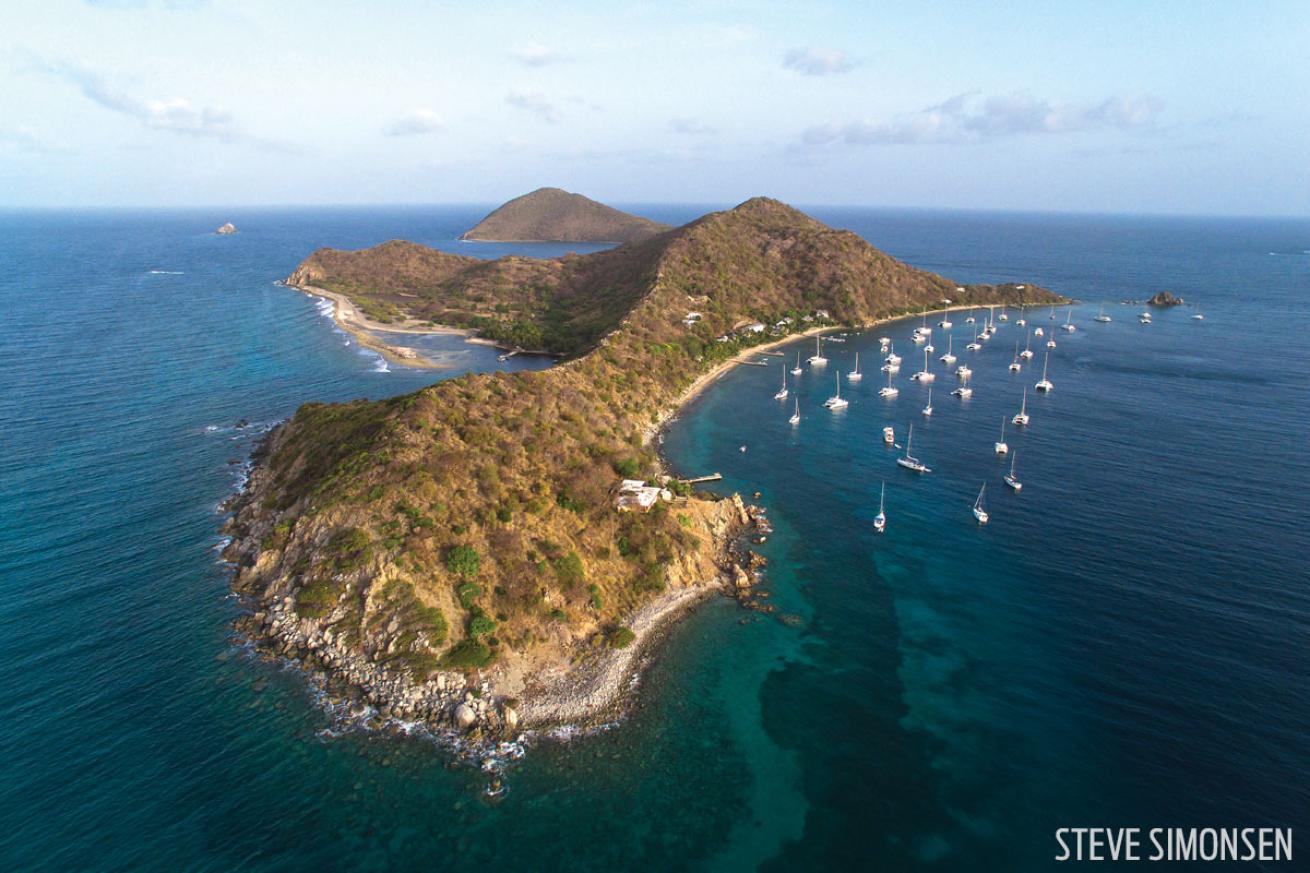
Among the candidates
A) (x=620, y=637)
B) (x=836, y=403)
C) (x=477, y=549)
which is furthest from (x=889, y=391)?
(x=477, y=549)

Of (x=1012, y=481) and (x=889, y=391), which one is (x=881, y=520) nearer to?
(x=1012, y=481)

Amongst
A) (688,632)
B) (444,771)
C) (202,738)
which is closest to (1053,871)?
(688,632)

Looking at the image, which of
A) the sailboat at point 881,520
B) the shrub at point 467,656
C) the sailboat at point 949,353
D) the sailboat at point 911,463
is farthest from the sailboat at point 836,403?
the shrub at point 467,656

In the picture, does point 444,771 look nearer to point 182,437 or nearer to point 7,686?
point 7,686

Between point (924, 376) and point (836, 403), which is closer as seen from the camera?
point (836, 403)

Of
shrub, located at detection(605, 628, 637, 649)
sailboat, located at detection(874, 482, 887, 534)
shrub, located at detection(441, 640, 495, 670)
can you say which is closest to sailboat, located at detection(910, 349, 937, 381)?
sailboat, located at detection(874, 482, 887, 534)

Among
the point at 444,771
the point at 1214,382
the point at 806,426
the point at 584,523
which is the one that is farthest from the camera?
the point at 1214,382

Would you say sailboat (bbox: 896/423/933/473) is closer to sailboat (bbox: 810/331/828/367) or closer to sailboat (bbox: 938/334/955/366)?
sailboat (bbox: 810/331/828/367)
